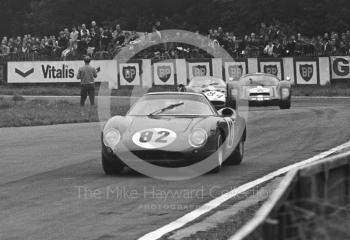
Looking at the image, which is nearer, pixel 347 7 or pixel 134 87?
pixel 134 87

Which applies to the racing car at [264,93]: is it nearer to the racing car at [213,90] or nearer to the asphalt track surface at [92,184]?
the racing car at [213,90]

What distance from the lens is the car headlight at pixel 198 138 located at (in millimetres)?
11945

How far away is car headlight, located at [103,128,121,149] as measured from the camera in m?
11.9

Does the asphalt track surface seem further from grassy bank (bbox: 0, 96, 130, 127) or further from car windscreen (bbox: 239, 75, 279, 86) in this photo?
car windscreen (bbox: 239, 75, 279, 86)

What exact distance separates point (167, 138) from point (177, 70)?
93.5 ft

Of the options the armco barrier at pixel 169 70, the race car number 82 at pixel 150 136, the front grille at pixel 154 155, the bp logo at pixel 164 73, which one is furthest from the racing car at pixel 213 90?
the front grille at pixel 154 155

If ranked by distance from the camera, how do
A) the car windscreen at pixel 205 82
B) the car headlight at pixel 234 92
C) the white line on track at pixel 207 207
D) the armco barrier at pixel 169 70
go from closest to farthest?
the white line on track at pixel 207 207
the car headlight at pixel 234 92
the car windscreen at pixel 205 82
the armco barrier at pixel 169 70

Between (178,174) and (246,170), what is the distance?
3.78 ft

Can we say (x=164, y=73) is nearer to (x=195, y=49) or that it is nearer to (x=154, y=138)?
(x=195, y=49)

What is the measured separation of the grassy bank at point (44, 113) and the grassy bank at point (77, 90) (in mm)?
9213

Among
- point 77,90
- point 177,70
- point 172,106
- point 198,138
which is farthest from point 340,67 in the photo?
point 198,138

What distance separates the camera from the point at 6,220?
826 cm

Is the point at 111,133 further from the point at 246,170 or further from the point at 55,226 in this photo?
the point at 55,226

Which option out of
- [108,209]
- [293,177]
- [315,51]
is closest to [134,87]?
[315,51]
